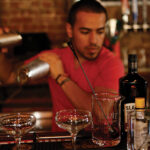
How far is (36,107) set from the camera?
247 centimetres

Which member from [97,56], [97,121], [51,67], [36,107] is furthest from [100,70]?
[36,107]

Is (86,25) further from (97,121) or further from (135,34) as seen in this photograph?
(135,34)

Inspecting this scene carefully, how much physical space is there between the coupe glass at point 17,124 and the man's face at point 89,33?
0.70 meters

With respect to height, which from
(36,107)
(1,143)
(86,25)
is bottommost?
(36,107)

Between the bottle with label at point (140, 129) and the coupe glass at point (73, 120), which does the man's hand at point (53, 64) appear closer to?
the coupe glass at point (73, 120)

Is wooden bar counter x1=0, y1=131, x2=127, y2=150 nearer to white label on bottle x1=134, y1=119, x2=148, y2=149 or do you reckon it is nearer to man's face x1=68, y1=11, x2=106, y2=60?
white label on bottle x1=134, y1=119, x2=148, y2=149

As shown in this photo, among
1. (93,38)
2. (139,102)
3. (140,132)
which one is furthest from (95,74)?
(140,132)

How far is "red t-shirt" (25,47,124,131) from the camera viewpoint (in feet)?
4.61

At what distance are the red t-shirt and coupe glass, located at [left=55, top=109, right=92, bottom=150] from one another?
60 cm

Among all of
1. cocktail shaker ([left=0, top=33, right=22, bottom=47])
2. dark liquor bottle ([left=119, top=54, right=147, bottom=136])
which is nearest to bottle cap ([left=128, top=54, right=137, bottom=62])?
dark liquor bottle ([left=119, top=54, right=147, bottom=136])

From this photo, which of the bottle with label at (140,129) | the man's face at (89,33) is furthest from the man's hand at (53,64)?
the bottle with label at (140,129)

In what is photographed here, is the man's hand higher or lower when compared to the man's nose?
lower

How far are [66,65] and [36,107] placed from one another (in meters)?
1.07

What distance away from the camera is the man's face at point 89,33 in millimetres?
1378
